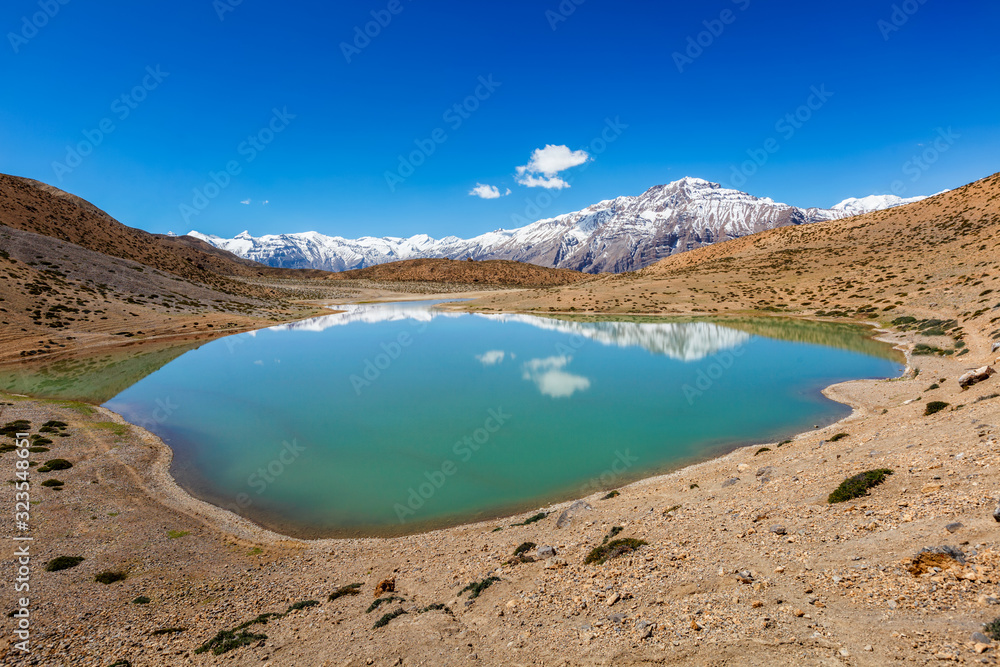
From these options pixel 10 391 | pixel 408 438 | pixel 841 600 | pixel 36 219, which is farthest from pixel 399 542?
pixel 36 219

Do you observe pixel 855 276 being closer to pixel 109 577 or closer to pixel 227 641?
pixel 227 641

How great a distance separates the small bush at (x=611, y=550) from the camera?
9.78 metres

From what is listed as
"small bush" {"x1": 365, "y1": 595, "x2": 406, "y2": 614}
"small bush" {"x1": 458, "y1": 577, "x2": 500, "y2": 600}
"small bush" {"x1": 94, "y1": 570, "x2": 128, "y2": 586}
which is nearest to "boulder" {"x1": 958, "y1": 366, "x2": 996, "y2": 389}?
"small bush" {"x1": 458, "y1": 577, "x2": 500, "y2": 600}

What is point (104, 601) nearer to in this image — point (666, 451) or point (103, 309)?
point (666, 451)

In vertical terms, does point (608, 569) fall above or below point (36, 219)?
below

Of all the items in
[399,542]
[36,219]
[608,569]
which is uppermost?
[36,219]

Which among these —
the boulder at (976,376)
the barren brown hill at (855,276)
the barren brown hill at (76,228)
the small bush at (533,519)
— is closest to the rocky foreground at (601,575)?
the small bush at (533,519)

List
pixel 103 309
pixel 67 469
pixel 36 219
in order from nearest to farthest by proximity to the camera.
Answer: pixel 67 469 → pixel 103 309 → pixel 36 219

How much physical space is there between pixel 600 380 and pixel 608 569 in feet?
69.0

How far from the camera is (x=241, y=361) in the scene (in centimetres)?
3947

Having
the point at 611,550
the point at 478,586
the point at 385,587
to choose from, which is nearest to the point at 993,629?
the point at 611,550

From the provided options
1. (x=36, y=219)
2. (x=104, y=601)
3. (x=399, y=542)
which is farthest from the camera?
(x=36, y=219)

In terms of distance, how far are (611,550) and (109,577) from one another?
12526 mm

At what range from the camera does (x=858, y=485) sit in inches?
404
